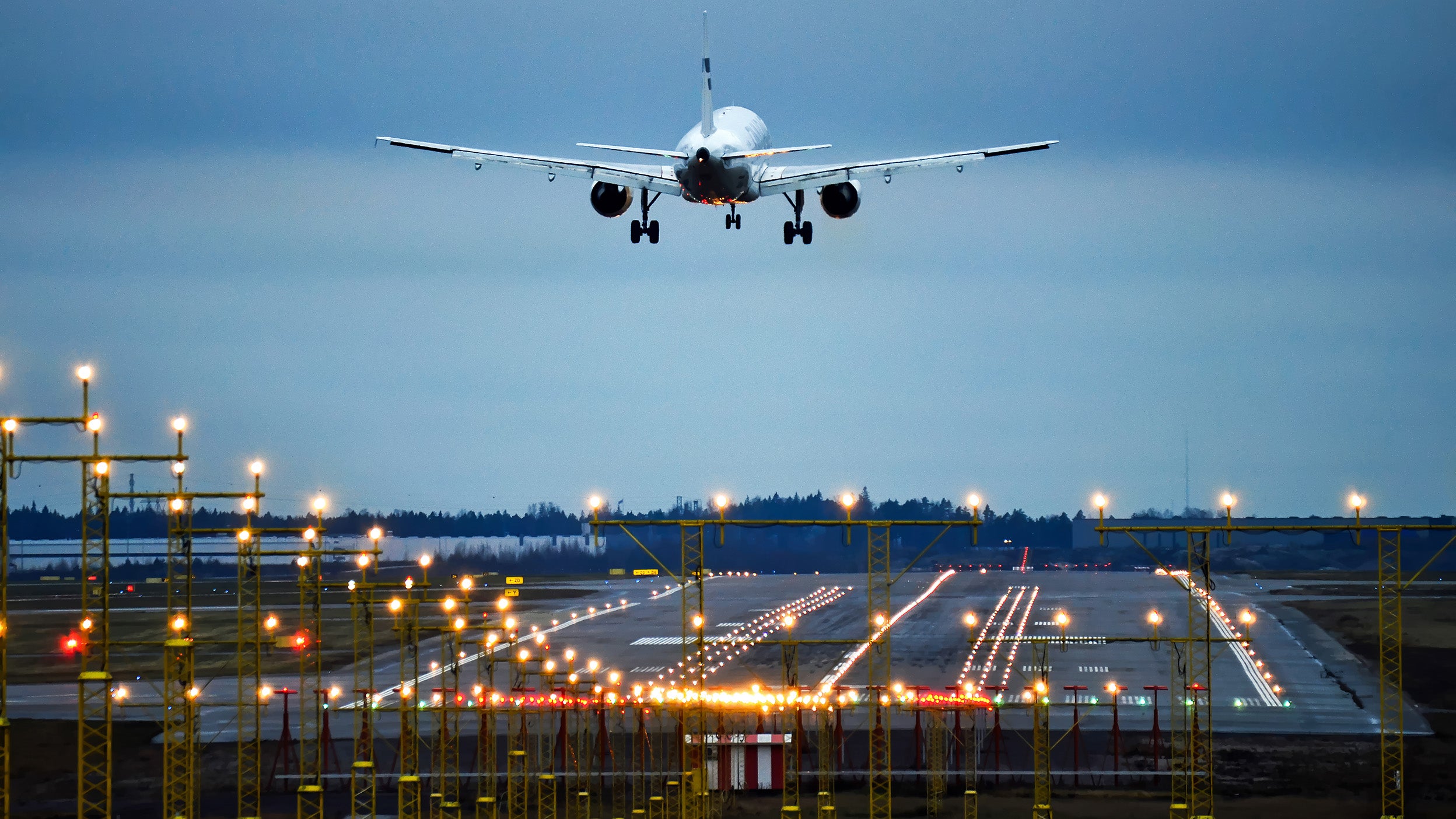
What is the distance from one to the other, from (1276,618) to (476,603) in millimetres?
72855

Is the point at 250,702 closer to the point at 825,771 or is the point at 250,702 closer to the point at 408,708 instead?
the point at 408,708

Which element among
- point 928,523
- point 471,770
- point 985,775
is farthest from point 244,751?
point 928,523

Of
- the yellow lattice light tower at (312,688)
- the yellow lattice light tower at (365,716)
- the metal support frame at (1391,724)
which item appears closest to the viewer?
the yellow lattice light tower at (312,688)

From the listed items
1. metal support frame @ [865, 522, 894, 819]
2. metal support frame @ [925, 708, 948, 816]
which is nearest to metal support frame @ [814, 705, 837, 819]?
metal support frame @ [865, 522, 894, 819]

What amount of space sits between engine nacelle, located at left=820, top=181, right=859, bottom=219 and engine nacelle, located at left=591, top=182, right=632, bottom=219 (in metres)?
8.05

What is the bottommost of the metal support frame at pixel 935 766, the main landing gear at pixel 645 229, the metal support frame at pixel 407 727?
the metal support frame at pixel 935 766

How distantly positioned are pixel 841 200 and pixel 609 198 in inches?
372

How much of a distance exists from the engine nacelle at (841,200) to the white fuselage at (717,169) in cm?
327

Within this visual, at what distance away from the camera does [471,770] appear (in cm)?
7231

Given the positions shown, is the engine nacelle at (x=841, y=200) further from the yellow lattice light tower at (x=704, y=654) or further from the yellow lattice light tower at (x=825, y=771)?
the yellow lattice light tower at (x=825, y=771)

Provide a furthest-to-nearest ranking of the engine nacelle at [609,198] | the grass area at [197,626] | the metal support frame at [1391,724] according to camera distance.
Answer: the grass area at [197,626]
the engine nacelle at [609,198]
the metal support frame at [1391,724]

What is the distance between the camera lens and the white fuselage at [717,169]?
59.4m

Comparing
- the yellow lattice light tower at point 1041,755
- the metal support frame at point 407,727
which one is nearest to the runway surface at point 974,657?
the yellow lattice light tower at point 1041,755

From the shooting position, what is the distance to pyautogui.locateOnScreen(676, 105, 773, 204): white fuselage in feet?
A: 195
